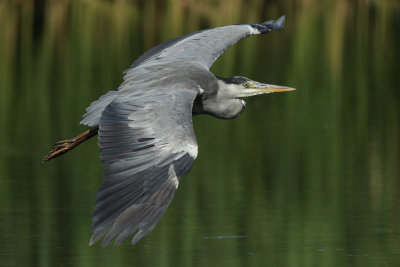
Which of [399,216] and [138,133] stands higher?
[138,133]

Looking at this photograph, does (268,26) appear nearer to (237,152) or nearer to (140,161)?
(237,152)

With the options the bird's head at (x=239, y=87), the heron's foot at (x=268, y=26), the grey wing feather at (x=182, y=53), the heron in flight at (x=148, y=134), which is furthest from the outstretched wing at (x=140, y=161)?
the heron's foot at (x=268, y=26)

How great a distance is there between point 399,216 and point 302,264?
1.54m

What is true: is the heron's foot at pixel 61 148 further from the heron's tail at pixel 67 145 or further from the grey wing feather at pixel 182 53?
the grey wing feather at pixel 182 53

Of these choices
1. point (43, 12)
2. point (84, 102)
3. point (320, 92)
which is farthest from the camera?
point (43, 12)

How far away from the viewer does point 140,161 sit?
613 cm

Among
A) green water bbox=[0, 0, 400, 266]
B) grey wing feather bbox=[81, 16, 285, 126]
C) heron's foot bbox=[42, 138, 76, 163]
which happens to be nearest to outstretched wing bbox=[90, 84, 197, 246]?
grey wing feather bbox=[81, 16, 285, 126]

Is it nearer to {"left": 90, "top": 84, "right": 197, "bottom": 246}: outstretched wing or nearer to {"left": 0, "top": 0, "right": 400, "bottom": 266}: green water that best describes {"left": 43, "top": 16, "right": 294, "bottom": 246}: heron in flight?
{"left": 90, "top": 84, "right": 197, "bottom": 246}: outstretched wing

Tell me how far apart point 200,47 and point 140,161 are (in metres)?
2.64

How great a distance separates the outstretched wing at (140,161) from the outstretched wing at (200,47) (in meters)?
1.50

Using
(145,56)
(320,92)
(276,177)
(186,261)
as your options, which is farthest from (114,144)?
(320,92)

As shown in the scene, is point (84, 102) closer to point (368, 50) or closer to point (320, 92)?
point (320, 92)

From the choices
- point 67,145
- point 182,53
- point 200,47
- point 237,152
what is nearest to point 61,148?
point 67,145

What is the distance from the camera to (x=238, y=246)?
768cm
